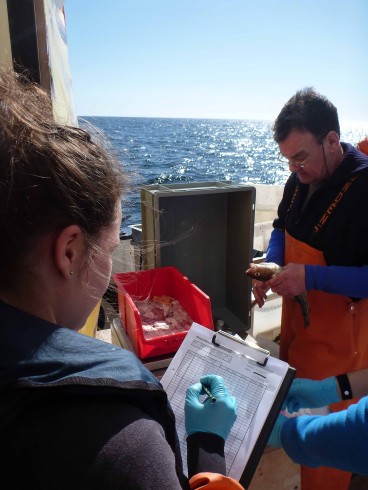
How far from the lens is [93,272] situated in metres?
0.78

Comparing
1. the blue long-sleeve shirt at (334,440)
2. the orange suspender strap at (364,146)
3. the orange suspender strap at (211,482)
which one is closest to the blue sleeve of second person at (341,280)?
the blue long-sleeve shirt at (334,440)

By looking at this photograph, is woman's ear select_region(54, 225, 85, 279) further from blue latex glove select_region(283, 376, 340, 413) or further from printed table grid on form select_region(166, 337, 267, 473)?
blue latex glove select_region(283, 376, 340, 413)

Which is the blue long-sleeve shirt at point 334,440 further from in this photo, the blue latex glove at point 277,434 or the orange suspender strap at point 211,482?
the orange suspender strap at point 211,482

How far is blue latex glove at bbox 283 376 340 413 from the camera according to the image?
151cm

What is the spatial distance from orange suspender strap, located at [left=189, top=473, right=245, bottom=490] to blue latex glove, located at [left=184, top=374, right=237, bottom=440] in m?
0.18

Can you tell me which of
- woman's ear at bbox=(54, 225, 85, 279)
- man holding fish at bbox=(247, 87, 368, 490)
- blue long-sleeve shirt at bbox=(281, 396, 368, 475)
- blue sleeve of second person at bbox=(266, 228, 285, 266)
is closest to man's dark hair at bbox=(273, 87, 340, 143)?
man holding fish at bbox=(247, 87, 368, 490)

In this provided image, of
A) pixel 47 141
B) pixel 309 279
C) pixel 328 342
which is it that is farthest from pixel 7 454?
pixel 328 342

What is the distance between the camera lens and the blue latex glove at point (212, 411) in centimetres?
106

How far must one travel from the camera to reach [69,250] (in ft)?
2.29

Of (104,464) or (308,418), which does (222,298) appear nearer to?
(308,418)

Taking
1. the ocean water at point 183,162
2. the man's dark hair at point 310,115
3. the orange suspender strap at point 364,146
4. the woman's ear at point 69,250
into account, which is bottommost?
the ocean water at point 183,162

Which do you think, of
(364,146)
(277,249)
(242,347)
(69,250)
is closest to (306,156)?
(364,146)

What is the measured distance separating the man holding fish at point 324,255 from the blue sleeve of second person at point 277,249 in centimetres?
18

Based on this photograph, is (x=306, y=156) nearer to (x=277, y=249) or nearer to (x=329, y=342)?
(x=277, y=249)
